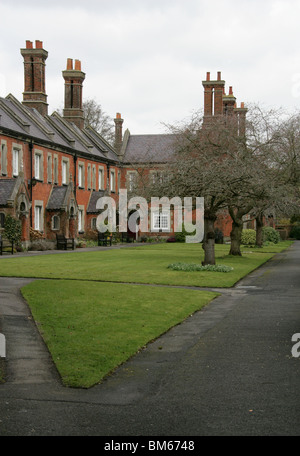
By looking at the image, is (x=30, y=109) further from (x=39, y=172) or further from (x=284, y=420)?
(x=284, y=420)

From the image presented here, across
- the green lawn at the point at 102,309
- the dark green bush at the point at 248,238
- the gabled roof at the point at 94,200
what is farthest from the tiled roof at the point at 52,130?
the green lawn at the point at 102,309

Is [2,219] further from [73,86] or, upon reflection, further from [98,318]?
[98,318]

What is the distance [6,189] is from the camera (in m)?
38.8

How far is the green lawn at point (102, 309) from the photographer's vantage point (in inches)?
376

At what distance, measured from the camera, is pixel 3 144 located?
4056 cm

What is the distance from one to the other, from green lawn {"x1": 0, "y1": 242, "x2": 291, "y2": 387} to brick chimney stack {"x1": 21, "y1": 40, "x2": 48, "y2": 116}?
90.6ft

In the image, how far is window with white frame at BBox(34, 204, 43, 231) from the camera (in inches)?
1781

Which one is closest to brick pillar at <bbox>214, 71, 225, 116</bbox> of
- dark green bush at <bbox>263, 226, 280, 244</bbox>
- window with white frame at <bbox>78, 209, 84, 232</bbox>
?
dark green bush at <bbox>263, 226, 280, 244</bbox>

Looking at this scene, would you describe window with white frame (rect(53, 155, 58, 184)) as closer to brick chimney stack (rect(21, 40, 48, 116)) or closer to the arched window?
brick chimney stack (rect(21, 40, 48, 116))

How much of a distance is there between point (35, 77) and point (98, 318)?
39.6 metres

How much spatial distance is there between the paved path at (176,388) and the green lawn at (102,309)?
301 millimetres

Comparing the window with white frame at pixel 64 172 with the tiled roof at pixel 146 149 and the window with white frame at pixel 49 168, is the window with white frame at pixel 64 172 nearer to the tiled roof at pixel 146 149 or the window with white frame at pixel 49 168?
the window with white frame at pixel 49 168

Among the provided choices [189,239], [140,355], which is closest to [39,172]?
[189,239]

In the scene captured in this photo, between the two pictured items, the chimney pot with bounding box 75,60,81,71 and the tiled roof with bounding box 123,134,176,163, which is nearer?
the chimney pot with bounding box 75,60,81,71
